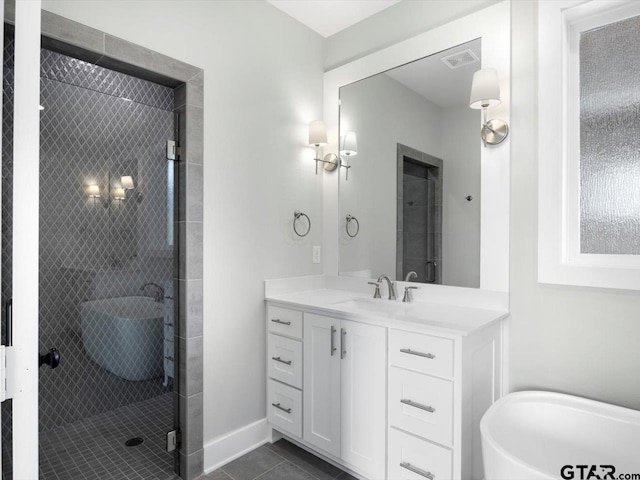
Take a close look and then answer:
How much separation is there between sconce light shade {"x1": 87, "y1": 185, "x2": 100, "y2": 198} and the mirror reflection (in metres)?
1.50

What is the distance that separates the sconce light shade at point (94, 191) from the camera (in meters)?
1.78

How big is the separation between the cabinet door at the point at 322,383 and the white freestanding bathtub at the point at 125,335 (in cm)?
79

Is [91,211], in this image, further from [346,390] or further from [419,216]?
[419,216]

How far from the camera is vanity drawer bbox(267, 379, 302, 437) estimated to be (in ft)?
7.27

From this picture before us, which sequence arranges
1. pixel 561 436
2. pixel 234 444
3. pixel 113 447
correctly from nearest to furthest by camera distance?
pixel 561 436
pixel 113 447
pixel 234 444

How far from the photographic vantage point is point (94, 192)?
5.88ft

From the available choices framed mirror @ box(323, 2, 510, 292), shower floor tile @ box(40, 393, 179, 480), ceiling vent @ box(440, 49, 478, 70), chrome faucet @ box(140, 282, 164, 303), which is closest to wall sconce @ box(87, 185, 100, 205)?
chrome faucet @ box(140, 282, 164, 303)

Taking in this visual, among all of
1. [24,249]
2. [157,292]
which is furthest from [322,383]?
[24,249]

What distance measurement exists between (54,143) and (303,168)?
145 cm

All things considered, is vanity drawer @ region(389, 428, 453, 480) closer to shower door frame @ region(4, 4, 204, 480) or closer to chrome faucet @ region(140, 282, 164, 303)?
shower door frame @ region(4, 4, 204, 480)

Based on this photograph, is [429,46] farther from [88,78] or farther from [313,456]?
[313,456]

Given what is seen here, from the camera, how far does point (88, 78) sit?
69.3 inches

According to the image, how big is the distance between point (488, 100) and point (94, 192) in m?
1.94

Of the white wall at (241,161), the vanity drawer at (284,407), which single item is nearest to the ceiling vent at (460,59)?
the white wall at (241,161)
